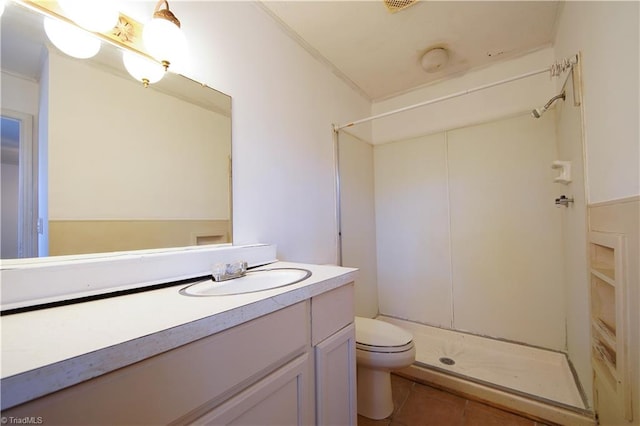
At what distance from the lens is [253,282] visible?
1106mm

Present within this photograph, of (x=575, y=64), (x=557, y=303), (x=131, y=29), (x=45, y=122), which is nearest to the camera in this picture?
(x=45, y=122)

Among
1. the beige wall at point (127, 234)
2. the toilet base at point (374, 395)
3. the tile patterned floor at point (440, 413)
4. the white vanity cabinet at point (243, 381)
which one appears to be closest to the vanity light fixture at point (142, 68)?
the beige wall at point (127, 234)

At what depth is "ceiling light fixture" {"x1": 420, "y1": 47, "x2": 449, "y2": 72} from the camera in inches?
74.4

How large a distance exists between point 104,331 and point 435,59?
7.75 ft

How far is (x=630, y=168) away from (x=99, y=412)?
5.04 feet

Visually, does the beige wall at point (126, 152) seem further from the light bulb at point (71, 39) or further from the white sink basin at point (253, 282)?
the white sink basin at point (253, 282)

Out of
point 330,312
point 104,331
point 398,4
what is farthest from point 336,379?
point 398,4

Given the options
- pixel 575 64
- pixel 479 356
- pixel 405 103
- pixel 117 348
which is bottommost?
pixel 479 356

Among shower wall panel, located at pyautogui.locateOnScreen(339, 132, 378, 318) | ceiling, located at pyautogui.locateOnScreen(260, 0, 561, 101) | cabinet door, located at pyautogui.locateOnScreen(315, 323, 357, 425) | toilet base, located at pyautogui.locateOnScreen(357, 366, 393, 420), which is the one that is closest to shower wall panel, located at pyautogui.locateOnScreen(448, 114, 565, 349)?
ceiling, located at pyautogui.locateOnScreen(260, 0, 561, 101)

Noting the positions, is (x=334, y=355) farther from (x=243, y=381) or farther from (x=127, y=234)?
(x=127, y=234)

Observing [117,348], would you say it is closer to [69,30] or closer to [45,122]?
[45,122]

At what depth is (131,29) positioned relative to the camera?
3.15ft

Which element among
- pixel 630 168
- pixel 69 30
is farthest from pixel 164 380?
pixel 630 168

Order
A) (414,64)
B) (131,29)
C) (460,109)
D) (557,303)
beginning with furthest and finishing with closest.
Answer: (460,109)
(414,64)
(557,303)
(131,29)
